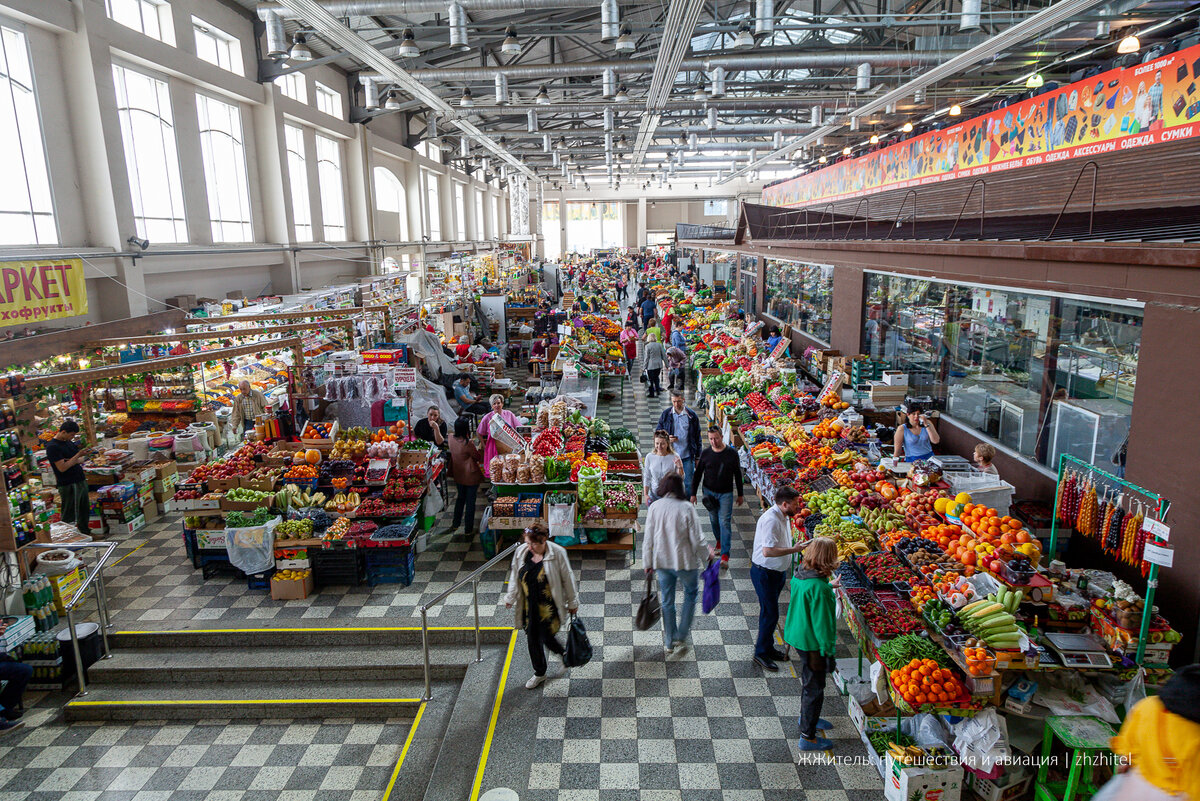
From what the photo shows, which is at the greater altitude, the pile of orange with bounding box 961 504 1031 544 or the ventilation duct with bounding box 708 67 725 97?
the ventilation duct with bounding box 708 67 725 97

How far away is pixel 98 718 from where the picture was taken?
18.4ft

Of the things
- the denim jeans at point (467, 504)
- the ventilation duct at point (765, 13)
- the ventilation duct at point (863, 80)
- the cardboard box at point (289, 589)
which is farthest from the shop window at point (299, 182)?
the ventilation duct at point (863, 80)

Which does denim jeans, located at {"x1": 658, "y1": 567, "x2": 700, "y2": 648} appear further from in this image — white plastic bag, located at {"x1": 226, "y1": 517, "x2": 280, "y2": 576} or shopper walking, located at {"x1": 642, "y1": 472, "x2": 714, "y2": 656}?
white plastic bag, located at {"x1": 226, "y1": 517, "x2": 280, "y2": 576}

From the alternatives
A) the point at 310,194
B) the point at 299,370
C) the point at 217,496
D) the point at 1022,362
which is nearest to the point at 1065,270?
the point at 1022,362

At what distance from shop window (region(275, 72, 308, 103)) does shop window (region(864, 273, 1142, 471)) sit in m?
16.4

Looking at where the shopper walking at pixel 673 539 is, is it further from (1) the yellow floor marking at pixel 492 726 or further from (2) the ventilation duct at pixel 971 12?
(2) the ventilation duct at pixel 971 12

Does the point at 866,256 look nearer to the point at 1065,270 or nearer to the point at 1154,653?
the point at 1065,270

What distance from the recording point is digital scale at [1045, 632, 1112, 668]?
418 centimetres

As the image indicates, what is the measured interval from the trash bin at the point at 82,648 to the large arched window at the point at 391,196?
21367 millimetres

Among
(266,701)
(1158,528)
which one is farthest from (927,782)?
(266,701)

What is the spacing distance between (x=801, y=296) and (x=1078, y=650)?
12.3 m

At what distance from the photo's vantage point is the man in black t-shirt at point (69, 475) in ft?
25.4

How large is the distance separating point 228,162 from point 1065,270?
17.1 meters

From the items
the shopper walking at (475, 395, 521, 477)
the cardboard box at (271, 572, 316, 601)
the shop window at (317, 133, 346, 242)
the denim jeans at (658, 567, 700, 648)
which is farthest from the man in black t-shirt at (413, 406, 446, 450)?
the shop window at (317, 133, 346, 242)
